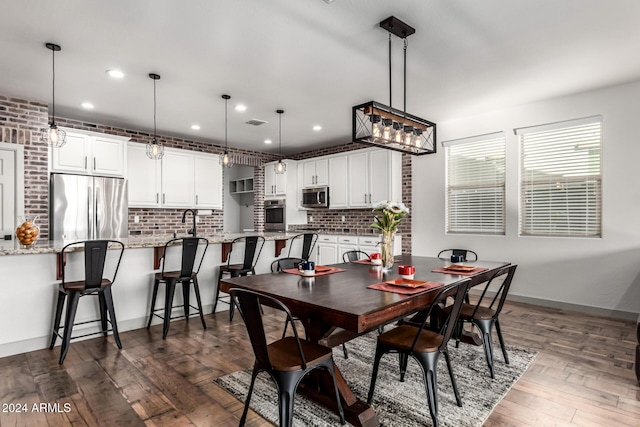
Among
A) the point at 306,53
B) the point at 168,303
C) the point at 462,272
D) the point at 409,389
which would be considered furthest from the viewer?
the point at 168,303

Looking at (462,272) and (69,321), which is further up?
(462,272)

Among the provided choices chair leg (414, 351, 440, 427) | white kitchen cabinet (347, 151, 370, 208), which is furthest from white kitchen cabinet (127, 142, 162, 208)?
chair leg (414, 351, 440, 427)

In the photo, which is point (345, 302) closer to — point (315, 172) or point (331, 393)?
point (331, 393)

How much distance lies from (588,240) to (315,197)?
167 inches

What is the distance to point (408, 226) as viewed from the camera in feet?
19.1

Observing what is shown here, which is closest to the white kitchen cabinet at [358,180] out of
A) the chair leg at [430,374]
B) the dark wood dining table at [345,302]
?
the dark wood dining table at [345,302]

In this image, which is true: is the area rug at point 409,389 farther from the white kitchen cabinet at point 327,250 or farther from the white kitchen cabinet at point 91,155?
the white kitchen cabinet at point 91,155

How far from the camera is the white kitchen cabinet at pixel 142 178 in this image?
5.51m

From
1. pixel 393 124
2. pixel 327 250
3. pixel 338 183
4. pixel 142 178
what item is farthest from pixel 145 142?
pixel 393 124

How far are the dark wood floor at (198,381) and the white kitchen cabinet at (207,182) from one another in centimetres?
310

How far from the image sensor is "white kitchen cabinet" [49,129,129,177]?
185 inches

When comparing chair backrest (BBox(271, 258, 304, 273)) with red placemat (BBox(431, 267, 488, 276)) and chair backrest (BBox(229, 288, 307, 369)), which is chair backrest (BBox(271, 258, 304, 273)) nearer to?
red placemat (BBox(431, 267, 488, 276))

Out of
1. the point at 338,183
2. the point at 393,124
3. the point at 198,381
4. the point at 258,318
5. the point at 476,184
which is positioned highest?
the point at 393,124

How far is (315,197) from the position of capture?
6.91 metres
